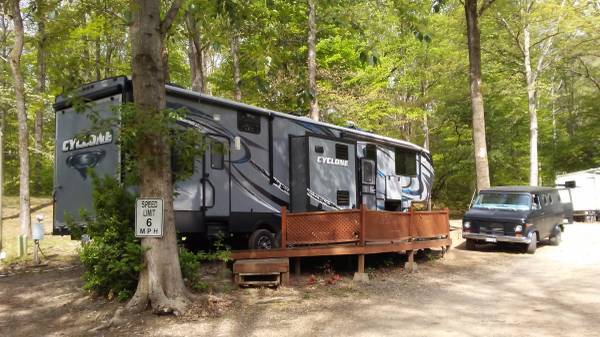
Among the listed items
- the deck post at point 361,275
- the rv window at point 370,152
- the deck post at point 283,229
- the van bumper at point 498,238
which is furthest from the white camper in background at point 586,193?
the deck post at point 283,229

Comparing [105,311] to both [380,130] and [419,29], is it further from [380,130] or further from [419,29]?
[380,130]

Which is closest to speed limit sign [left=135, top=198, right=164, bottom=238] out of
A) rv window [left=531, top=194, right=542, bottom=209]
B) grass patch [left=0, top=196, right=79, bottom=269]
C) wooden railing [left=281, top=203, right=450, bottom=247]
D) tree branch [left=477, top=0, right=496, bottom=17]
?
wooden railing [left=281, top=203, right=450, bottom=247]

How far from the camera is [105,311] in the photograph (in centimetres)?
746

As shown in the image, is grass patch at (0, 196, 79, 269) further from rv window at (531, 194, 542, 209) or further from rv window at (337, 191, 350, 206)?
rv window at (531, 194, 542, 209)

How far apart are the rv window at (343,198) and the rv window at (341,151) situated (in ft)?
2.79

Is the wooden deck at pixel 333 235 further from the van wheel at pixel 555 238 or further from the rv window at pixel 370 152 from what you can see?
the van wheel at pixel 555 238

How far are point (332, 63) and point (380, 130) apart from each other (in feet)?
16.6

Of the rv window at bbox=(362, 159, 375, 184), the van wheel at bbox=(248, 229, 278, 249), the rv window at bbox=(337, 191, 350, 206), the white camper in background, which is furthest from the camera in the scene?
the white camper in background

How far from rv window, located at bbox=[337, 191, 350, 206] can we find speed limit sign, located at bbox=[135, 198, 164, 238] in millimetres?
6082

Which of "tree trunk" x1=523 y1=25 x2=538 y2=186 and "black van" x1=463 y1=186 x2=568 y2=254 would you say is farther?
"tree trunk" x1=523 y1=25 x2=538 y2=186

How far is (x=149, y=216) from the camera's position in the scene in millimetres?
7039

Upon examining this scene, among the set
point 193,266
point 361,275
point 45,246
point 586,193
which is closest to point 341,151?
point 361,275

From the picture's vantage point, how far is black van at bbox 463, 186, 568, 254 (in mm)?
14000

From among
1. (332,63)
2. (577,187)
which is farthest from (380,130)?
(577,187)
